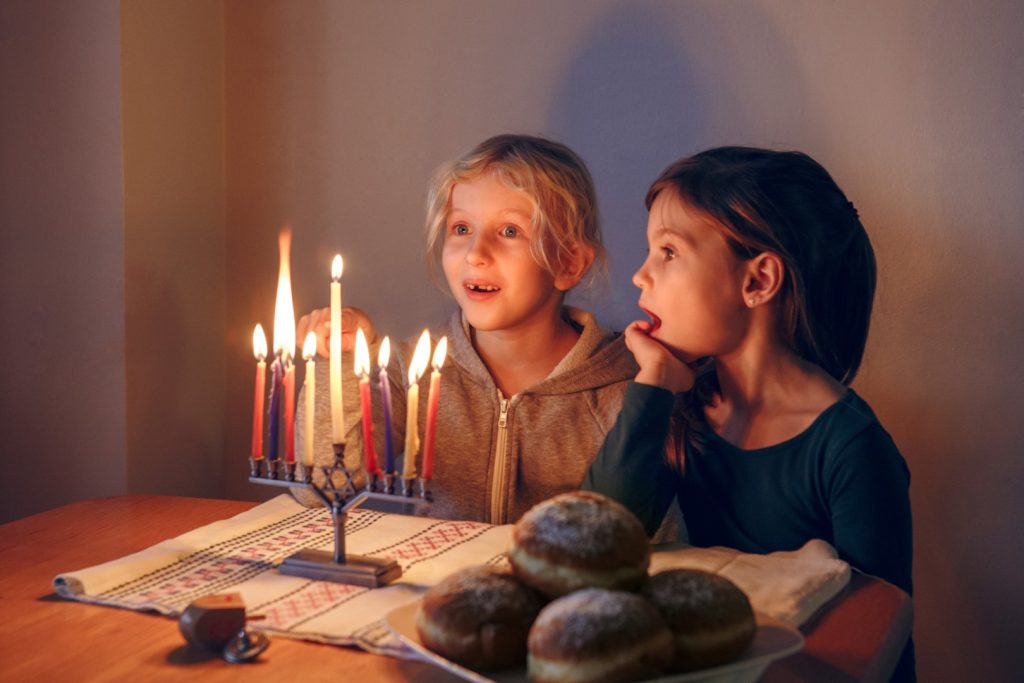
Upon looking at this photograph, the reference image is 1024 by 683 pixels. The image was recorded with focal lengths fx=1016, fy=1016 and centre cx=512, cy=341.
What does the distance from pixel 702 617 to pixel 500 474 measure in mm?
867

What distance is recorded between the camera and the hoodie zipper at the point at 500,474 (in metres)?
1.63

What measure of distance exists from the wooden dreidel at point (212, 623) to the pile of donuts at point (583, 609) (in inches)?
7.3

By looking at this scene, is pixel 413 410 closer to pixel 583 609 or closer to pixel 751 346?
pixel 583 609

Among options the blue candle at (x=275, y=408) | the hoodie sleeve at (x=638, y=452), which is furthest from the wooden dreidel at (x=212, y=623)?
the hoodie sleeve at (x=638, y=452)

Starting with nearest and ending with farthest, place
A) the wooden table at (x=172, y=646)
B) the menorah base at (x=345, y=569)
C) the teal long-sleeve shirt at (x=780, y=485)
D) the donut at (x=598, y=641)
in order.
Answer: the donut at (x=598, y=641) < the wooden table at (x=172, y=646) < the menorah base at (x=345, y=569) < the teal long-sleeve shirt at (x=780, y=485)

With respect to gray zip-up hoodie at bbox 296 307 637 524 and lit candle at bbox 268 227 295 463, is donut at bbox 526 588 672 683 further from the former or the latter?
gray zip-up hoodie at bbox 296 307 637 524

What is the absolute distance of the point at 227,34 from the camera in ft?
6.86

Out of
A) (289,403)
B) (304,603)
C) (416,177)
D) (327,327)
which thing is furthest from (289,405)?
(416,177)

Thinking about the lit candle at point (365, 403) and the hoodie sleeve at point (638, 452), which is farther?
the hoodie sleeve at point (638, 452)

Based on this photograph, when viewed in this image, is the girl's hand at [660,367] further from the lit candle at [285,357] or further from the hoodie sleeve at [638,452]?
the lit candle at [285,357]

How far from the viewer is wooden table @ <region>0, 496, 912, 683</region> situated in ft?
2.87

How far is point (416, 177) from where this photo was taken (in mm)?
1988

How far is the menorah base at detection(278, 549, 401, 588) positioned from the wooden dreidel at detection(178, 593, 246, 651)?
7.1 inches

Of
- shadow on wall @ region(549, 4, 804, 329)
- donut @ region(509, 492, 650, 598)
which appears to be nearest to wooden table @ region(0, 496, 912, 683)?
donut @ region(509, 492, 650, 598)
